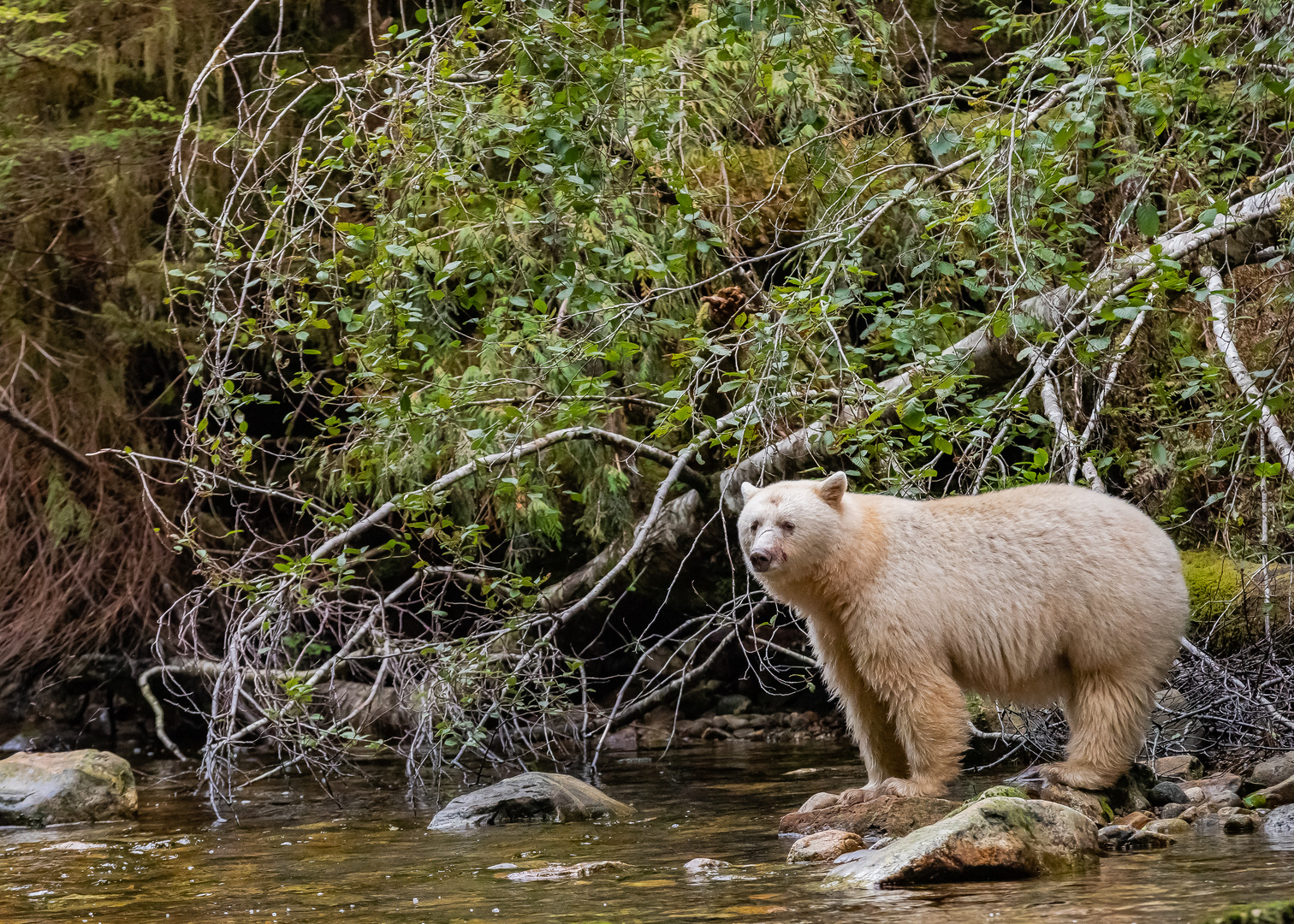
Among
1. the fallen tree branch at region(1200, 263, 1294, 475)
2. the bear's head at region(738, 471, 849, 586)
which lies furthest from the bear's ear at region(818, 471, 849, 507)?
the fallen tree branch at region(1200, 263, 1294, 475)

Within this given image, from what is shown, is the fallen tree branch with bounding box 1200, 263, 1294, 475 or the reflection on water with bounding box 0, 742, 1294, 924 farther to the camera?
the fallen tree branch with bounding box 1200, 263, 1294, 475

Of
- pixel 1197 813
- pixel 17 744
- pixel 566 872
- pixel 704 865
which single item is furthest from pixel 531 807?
pixel 17 744

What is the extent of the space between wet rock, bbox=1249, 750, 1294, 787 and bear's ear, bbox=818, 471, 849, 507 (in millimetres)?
2229

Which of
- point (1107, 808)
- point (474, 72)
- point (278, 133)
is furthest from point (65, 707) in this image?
point (1107, 808)

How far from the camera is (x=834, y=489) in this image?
495cm

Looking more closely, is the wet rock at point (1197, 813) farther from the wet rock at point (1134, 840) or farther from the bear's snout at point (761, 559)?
the bear's snout at point (761, 559)

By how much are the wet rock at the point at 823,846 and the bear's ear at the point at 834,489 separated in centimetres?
126

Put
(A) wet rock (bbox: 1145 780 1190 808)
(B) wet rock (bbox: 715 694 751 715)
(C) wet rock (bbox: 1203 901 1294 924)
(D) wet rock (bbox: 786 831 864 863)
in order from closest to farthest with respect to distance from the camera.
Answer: (C) wet rock (bbox: 1203 901 1294 924) < (D) wet rock (bbox: 786 831 864 863) < (A) wet rock (bbox: 1145 780 1190 808) < (B) wet rock (bbox: 715 694 751 715)

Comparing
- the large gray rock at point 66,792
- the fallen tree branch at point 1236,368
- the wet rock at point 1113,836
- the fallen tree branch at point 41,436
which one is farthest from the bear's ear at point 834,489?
the fallen tree branch at point 41,436

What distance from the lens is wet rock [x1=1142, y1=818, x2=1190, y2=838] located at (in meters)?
4.59

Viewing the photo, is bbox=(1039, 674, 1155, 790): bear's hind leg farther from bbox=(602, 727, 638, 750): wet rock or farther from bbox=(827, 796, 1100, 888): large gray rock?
bbox=(602, 727, 638, 750): wet rock

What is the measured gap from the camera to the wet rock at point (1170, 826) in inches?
181

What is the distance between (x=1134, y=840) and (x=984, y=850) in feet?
2.39

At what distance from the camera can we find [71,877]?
5.16 metres
